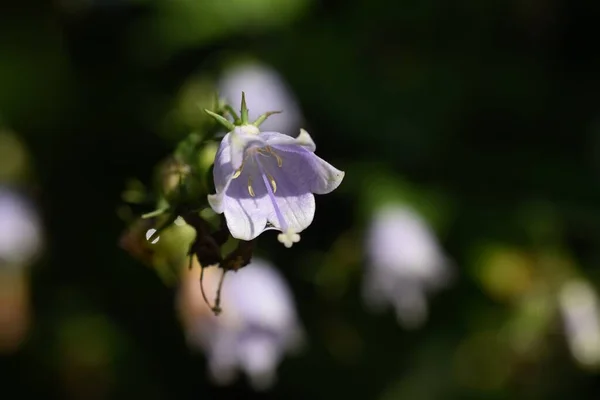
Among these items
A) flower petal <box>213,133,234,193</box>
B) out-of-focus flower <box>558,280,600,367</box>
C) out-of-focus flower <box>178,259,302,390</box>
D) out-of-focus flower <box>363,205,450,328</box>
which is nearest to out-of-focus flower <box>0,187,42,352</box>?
out-of-focus flower <box>178,259,302,390</box>

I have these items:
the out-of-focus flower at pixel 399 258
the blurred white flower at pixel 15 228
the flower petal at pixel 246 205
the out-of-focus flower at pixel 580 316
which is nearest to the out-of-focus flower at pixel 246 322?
the out-of-focus flower at pixel 399 258

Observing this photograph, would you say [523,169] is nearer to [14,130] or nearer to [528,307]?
[528,307]

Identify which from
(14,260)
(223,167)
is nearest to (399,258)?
(14,260)

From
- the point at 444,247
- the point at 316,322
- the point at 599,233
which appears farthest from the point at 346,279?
the point at 599,233

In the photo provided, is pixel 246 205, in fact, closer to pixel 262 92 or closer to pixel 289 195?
pixel 289 195

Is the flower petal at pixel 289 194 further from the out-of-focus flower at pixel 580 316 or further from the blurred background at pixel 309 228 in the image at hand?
the out-of-focus flower at pixel 580 316

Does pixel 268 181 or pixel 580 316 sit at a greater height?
pixel 268 181
